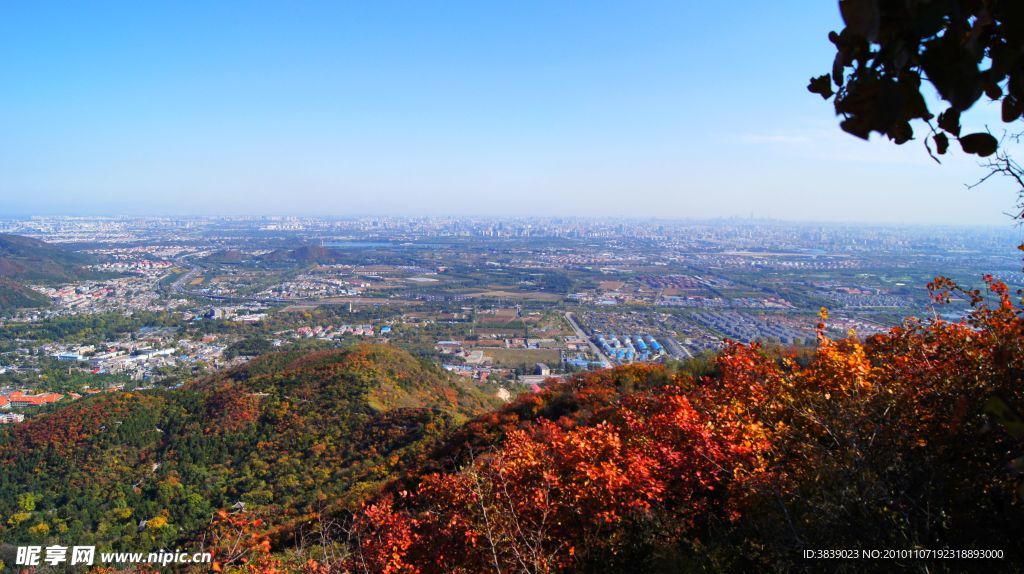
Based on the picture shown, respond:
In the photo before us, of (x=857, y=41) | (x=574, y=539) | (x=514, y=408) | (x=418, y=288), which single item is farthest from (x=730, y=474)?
(x=418, y=288)

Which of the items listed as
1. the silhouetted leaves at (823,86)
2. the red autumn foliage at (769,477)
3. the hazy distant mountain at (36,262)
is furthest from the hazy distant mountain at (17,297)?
the silhouetted leaves at (823,86)

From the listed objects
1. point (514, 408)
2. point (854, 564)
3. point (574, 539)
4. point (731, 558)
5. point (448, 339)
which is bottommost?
point (448, 339)

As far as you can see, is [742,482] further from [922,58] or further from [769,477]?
[922,58]

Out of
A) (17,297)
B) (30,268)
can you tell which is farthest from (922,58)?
(30,268)

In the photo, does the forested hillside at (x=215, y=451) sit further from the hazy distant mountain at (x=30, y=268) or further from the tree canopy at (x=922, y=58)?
the hazy distant mountain at (x=30, y=268)

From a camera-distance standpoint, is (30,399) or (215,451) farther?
(30,399)

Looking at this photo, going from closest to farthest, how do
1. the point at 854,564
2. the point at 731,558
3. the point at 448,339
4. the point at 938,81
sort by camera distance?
the point at 938,81 < the point at 854,564 < the point at 731,558 < the point at 448,339

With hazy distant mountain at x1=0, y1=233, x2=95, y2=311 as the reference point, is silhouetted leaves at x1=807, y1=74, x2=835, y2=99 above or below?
above

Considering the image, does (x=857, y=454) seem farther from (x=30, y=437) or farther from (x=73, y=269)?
(x=73, y=269)

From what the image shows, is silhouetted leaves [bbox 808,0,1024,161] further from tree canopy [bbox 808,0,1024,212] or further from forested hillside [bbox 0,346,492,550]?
forested hillside [bbox 0,346,492,550]

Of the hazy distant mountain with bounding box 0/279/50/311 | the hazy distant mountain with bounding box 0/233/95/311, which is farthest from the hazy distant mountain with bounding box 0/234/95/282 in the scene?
the hazy distant mountain with bounding box 0/279/50/311

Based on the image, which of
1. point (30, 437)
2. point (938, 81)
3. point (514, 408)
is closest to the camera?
point (938, 81)
